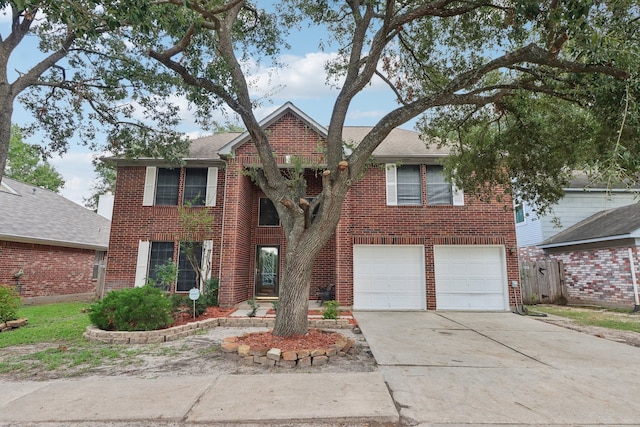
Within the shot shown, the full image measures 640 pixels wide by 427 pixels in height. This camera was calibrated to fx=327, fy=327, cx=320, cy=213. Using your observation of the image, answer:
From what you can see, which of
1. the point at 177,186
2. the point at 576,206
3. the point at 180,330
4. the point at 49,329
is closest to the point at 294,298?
the point at 180,330

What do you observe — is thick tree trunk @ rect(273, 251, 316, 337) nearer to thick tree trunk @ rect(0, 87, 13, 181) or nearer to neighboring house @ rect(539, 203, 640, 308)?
thick tree trunk @ rect(0, 87, 13, 181)

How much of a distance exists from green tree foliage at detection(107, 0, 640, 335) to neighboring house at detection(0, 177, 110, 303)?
909cm

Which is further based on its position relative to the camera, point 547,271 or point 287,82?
point 547,271

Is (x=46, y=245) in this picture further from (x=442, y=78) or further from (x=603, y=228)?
(x=603, y=228)

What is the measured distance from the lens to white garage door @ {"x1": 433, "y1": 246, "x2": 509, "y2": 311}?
404 inches

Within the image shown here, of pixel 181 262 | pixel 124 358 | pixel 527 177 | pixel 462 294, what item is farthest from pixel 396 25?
pixel 181 262

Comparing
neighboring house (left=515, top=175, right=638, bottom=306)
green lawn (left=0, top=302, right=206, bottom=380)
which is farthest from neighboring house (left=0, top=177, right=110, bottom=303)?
neighboring house (left=515, top=175, right=638, bottom=306)

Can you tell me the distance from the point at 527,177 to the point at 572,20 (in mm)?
4873

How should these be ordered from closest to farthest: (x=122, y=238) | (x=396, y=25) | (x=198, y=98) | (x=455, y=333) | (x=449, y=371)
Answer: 1. (x=449, y=371)
2. (x=396, y=25)
3. (x=198, y=98)
4. (x=455, y=333)
5. (x=122, y=238)

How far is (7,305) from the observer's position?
7535 millimetres

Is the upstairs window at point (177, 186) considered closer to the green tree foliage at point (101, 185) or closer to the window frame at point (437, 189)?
the window frame at point (437, 189)

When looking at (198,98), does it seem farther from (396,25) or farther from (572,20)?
(572,20)

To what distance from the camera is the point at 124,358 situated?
209 inches

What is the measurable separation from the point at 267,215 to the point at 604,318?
11.0 m
